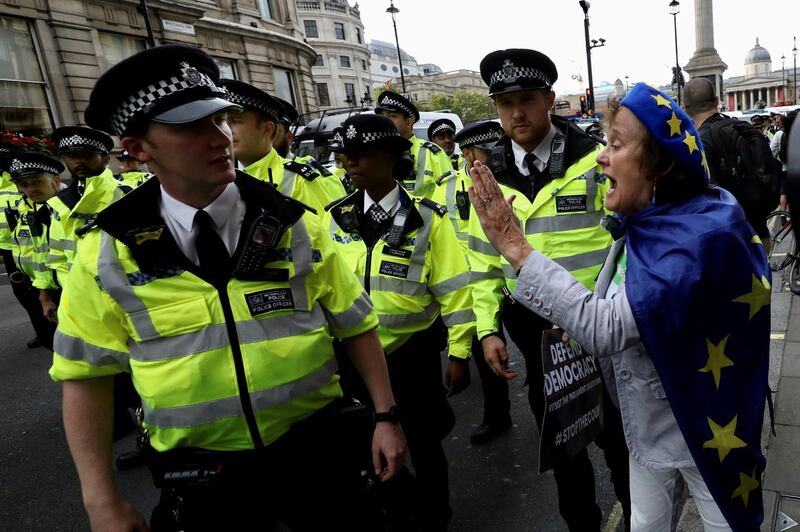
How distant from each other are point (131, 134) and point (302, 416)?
101 cm

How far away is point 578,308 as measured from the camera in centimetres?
154

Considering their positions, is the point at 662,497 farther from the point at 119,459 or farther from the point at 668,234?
the point at 119,459

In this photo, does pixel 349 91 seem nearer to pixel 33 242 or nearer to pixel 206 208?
pixel 33 242

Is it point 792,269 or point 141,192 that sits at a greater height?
point 141,192

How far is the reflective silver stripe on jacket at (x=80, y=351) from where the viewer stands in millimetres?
1462

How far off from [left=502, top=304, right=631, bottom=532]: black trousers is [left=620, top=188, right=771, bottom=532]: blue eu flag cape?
0.60m

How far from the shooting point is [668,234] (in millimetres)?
1455

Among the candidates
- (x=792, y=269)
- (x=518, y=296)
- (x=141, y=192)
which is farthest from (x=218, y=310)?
(x=792, y=269)

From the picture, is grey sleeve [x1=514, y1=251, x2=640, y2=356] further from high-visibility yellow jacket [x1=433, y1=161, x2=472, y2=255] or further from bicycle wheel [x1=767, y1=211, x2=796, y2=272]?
bicycle wheel [x1=767, y1=211, x2=796, y2=272]

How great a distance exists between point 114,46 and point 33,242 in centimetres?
1730

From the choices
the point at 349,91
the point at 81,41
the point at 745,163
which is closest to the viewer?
the point at 745,163

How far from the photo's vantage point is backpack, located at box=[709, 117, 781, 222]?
4.32 metres

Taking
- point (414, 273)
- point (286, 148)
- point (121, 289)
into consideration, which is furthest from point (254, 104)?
point (121, 289)

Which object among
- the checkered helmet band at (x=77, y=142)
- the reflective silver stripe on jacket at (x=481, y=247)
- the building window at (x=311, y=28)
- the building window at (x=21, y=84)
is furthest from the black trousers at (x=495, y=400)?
the building window at (x=311, y=28)
